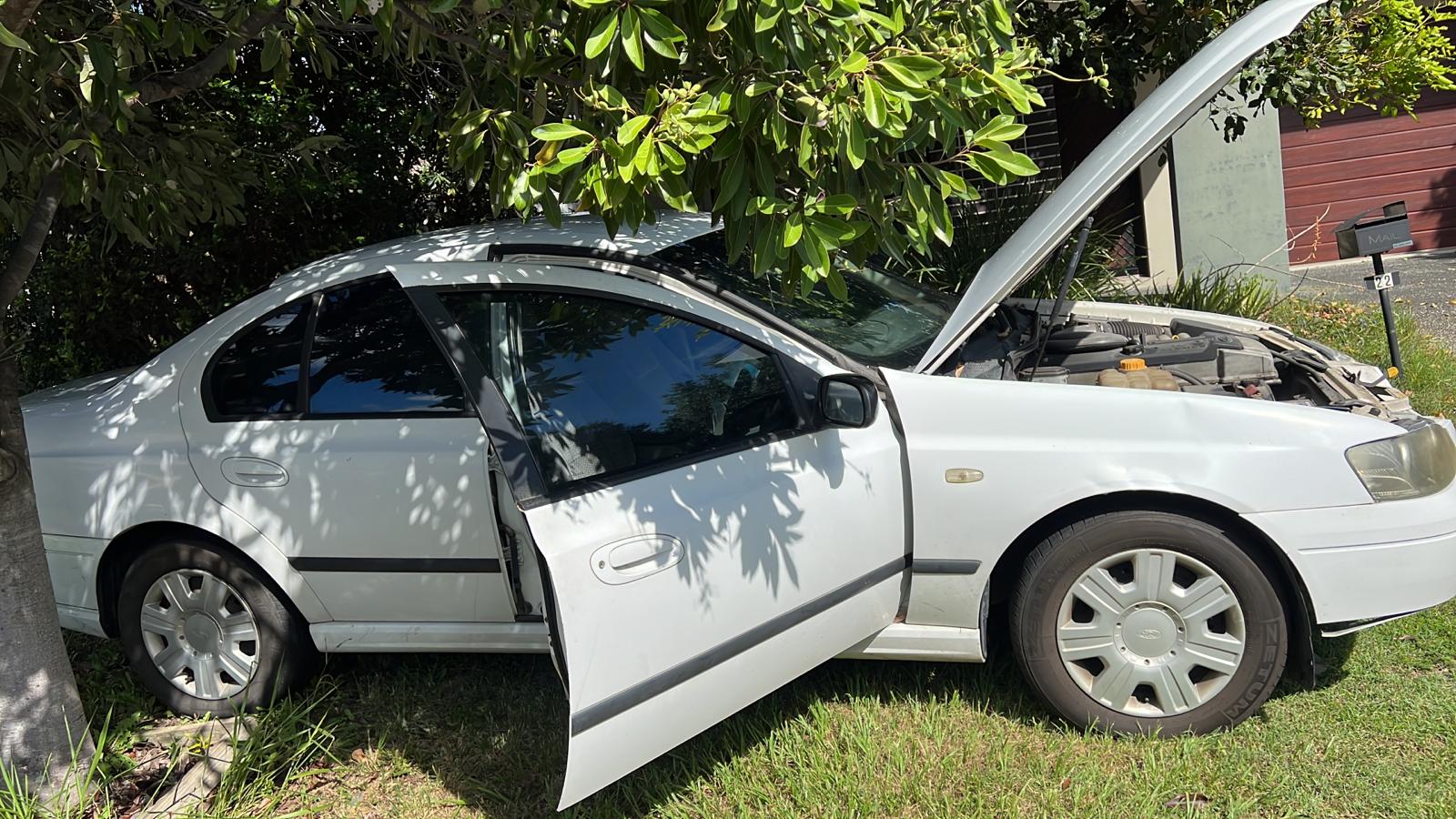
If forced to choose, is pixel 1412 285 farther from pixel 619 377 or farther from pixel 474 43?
pixel 474 43

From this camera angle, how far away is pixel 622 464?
2.99 m

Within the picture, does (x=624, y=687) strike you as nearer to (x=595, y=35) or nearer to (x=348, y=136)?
(x=595, y=35)

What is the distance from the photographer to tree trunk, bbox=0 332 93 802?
3.12 meters

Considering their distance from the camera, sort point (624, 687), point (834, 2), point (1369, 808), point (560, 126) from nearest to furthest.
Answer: point (834, 2) → point (560, 126) → point (624, 687) → point (1369, 808)

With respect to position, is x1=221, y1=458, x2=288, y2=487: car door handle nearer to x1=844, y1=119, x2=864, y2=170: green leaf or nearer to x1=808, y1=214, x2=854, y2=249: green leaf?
x1=808, y1=214, x2=854, y2=249: green leaf

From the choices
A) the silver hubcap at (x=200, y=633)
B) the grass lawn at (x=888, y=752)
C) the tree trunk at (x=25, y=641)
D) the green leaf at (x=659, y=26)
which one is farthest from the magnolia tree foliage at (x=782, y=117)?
the silver hubcap at (x=200, y=633)

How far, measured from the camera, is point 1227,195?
8.84 meters

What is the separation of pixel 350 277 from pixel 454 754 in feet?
5.09

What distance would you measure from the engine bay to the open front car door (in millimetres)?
693

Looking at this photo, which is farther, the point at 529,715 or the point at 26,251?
the point at 529,715

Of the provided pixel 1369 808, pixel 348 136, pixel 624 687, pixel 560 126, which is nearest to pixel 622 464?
pixel 624 687

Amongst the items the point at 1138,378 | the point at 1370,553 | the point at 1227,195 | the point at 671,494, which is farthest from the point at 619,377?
the point at 1227,195

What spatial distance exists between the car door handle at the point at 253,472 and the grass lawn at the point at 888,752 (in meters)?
0.75

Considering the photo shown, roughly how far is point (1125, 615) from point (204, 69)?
10.5ft
